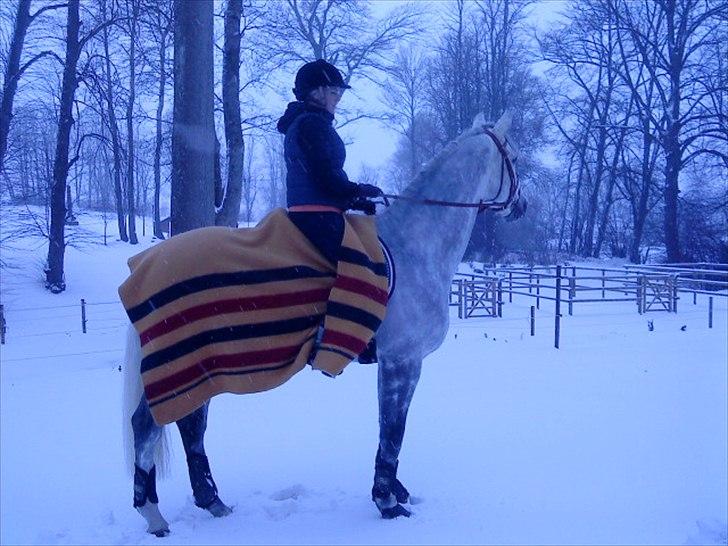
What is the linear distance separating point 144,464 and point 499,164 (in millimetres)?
2867

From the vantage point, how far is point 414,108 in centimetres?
3195

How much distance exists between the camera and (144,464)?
12.4 ft

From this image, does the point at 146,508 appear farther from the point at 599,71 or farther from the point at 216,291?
the point at 599,71

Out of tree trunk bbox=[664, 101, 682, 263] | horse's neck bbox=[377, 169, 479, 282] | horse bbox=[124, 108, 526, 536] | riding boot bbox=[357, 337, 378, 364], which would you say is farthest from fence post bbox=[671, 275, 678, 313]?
riding boot bbox=[357, 337, 378, 364]

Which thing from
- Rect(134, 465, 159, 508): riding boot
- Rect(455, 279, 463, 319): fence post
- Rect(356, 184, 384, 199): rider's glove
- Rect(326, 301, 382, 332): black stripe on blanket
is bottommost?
Rect(134, 465, 159, 508): riding boot

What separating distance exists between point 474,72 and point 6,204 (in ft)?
57.0

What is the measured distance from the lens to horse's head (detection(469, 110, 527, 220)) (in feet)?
14.5

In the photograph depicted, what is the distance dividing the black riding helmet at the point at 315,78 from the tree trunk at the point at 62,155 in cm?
1467

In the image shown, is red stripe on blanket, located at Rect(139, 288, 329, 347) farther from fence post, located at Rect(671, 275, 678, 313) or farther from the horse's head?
fence post, located at Rect(671, 275, 678, 313)

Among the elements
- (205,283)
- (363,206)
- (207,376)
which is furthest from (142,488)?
(363,206)

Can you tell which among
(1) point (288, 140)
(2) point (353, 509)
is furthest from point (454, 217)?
(2) point (353, 509)

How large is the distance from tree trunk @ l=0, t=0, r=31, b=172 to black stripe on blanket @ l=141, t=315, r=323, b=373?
16.1 meters

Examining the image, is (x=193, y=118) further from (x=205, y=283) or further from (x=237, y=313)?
(x=237, y=313)

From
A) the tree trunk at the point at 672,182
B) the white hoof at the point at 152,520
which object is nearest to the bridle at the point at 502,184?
the white hoof at the point at 152,520
